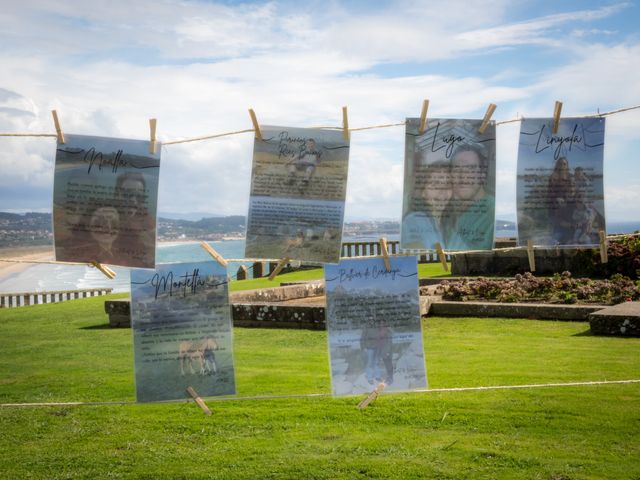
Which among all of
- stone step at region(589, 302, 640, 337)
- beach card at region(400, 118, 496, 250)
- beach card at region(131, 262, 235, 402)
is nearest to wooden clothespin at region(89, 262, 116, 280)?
beach card at region(131, 262, 235, 402)

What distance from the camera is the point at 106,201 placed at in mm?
5676

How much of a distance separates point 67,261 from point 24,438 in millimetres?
3190

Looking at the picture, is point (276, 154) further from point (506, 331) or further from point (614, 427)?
point (506, 331)

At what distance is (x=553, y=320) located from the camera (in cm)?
1451

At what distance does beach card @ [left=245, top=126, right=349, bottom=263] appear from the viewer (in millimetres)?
5824

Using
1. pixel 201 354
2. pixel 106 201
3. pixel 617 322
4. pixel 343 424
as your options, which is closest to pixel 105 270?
pixel 106 201

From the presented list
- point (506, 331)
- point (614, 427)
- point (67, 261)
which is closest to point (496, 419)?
point (614, 427)

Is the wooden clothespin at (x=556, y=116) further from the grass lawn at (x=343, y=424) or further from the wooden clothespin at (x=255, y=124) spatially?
the grass lawn at (x=343, y=424)

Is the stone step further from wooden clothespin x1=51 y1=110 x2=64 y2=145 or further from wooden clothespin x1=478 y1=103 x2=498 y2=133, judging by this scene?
wooden clothespin x1=51 y1=110 x2=64 y2=145

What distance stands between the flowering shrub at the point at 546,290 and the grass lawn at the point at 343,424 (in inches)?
131

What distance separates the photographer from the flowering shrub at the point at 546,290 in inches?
597

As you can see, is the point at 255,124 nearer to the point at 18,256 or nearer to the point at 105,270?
the point at 105,270

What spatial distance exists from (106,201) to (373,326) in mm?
2234

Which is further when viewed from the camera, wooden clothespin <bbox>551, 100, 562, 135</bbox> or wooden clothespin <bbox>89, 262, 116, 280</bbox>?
wooden clothespin <bbox>551, 100, 562, 135</bbox>
